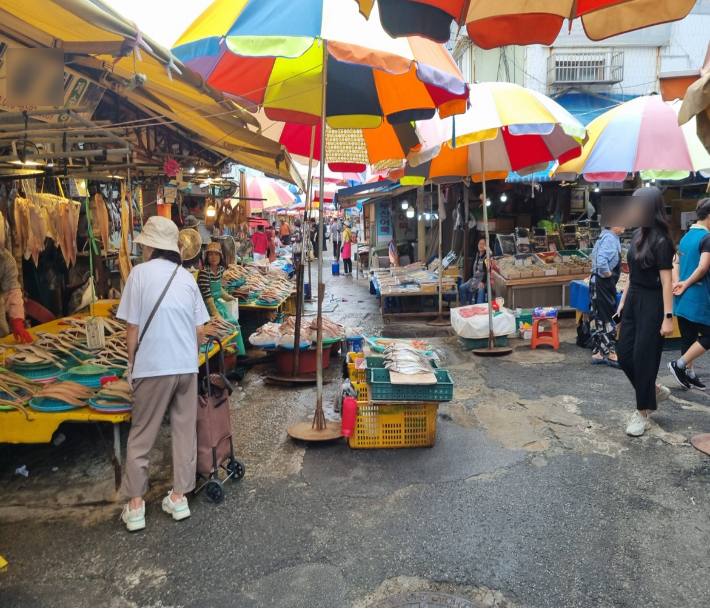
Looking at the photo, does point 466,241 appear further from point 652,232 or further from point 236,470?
point 236,470

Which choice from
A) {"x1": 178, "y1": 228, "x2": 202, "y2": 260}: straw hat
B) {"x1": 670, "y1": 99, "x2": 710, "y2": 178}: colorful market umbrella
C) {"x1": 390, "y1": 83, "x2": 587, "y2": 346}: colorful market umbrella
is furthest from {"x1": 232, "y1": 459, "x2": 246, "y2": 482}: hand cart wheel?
{"x1": 670, "y1": 99, "x2": 710, "y2": 178}: colorful market umbrella

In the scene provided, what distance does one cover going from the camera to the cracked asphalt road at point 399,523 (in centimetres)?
296

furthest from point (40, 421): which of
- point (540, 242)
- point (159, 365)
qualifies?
point (540, 242)

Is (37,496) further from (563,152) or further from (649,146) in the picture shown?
(649,146)

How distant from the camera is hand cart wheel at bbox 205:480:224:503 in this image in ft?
12.7

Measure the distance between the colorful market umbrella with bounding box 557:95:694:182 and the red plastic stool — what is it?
103 inches

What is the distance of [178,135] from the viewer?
27.4ft

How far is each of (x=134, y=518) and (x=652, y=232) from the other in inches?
191

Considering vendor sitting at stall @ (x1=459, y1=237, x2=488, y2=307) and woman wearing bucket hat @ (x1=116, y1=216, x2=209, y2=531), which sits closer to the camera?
woman wearing bucket hat @ (x1=116, y1=216, x2=209, y2=531)

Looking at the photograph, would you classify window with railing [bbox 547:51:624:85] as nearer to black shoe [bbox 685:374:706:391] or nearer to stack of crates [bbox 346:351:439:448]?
black shoe [bbox 685:374:706:391]

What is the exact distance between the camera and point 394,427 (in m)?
4.78

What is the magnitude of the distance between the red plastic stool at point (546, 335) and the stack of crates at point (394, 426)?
453 cm

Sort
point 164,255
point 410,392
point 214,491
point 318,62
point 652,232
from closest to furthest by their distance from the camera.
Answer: point 164,255
point 214,491
point 410,392
point 652,232
point 318,62

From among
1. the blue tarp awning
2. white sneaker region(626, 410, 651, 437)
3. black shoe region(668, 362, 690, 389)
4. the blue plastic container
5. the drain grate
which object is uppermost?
the blue tarp awning
